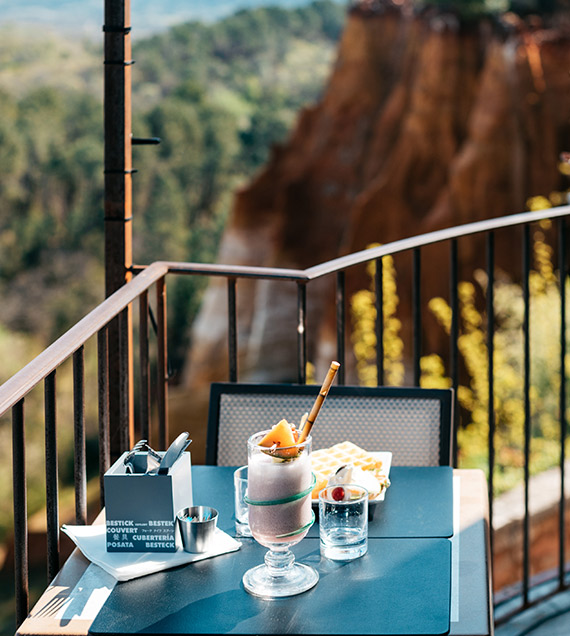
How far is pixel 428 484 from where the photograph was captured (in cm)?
144

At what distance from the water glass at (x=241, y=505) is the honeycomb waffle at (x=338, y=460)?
139 mm

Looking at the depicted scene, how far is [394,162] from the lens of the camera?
10.8m

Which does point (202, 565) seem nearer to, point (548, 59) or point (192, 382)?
point (548, 59)

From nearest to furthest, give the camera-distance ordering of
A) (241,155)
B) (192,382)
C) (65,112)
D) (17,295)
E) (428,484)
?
(428,484), (192,382), (17,295), (65,112), (241,155)

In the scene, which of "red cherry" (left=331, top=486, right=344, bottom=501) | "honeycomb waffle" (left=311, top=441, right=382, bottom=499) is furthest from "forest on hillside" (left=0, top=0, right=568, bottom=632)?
"red cherry" (left=331, top=486, right=344, bottom=501)

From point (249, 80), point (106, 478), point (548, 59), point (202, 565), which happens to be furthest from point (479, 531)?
point (249, 80)

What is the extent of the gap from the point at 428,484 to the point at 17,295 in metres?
16.4

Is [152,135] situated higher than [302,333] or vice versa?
[152,135]

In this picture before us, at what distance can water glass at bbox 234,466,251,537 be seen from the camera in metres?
1.25

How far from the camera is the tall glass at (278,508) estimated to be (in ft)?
3.60

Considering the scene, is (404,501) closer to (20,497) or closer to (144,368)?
(20,497)

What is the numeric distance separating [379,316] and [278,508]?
1.18 m

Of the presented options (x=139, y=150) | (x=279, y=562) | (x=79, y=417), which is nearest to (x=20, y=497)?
(x=79, y=417)

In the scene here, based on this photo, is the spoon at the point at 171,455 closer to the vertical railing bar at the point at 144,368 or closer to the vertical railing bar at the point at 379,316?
the vertical railing bar at the point at 144,368
